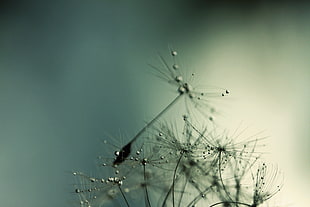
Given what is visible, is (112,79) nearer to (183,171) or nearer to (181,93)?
(181,93)

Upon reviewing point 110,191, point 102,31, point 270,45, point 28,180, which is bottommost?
point 28,180

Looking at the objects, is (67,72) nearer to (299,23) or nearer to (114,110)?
(114,110)

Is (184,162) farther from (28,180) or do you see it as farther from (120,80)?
(28,180)

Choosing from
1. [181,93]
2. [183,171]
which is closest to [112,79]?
[181,93]

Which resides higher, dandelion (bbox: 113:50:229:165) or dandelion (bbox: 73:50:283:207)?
dandelion (bbox: 113:50:229:165)

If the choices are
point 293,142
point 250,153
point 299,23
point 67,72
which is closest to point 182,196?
point 250,153

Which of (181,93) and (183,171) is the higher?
(181,93)

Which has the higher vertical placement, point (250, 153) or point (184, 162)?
point (250, 153)

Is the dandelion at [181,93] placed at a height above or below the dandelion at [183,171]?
above
